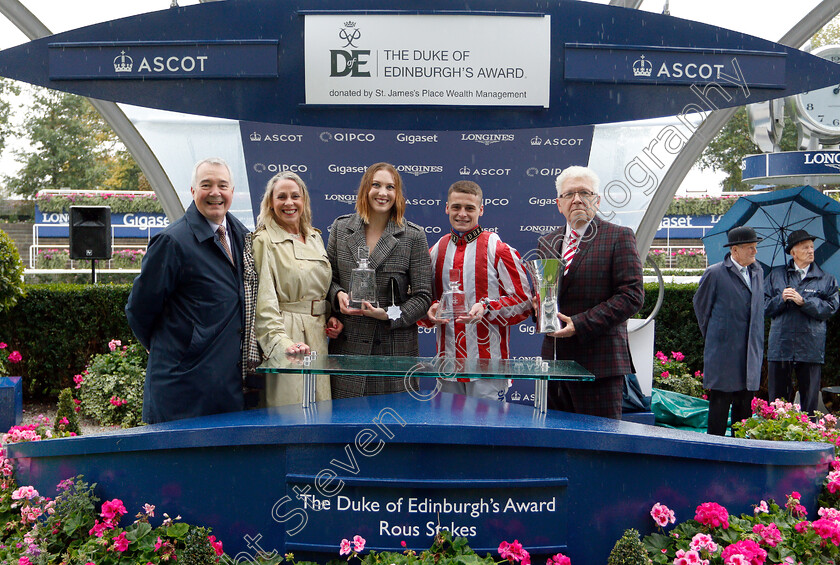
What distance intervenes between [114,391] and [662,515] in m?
6.14

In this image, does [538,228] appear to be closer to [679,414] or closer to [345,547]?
[679,414]

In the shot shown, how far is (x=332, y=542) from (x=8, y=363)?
6.98 m

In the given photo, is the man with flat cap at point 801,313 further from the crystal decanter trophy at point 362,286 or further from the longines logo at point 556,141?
the crystal decanter trophy at point 362,286

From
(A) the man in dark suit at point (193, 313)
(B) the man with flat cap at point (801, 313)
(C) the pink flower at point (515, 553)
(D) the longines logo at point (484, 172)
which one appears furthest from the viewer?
(B) the man with flat cap at point (801, 313)

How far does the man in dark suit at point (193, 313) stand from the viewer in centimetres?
324

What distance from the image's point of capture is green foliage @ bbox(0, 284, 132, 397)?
27.9 feet

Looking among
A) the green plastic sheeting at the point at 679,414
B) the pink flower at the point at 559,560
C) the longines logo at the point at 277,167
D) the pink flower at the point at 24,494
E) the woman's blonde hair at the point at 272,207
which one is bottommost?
the green plastic sheeting at the point at 679,414

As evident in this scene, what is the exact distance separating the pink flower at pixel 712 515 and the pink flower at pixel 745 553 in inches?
4.1

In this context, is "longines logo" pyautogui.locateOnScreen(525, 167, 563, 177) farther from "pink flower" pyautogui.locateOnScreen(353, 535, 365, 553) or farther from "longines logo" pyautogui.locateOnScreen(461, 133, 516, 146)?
"pink flower" pyautogui.locateOnScreen(353, 535, 365, 553)

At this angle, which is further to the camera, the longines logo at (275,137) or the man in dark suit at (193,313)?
the longines logo at (275,137)

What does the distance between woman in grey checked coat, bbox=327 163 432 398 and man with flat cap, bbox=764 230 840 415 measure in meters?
4.36

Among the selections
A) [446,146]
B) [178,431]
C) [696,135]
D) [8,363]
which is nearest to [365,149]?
[446,146]

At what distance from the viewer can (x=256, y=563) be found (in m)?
2.86

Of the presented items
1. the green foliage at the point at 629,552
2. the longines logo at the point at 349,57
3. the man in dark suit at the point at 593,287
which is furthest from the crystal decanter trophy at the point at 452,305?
the longines logo at the point at 349,57
